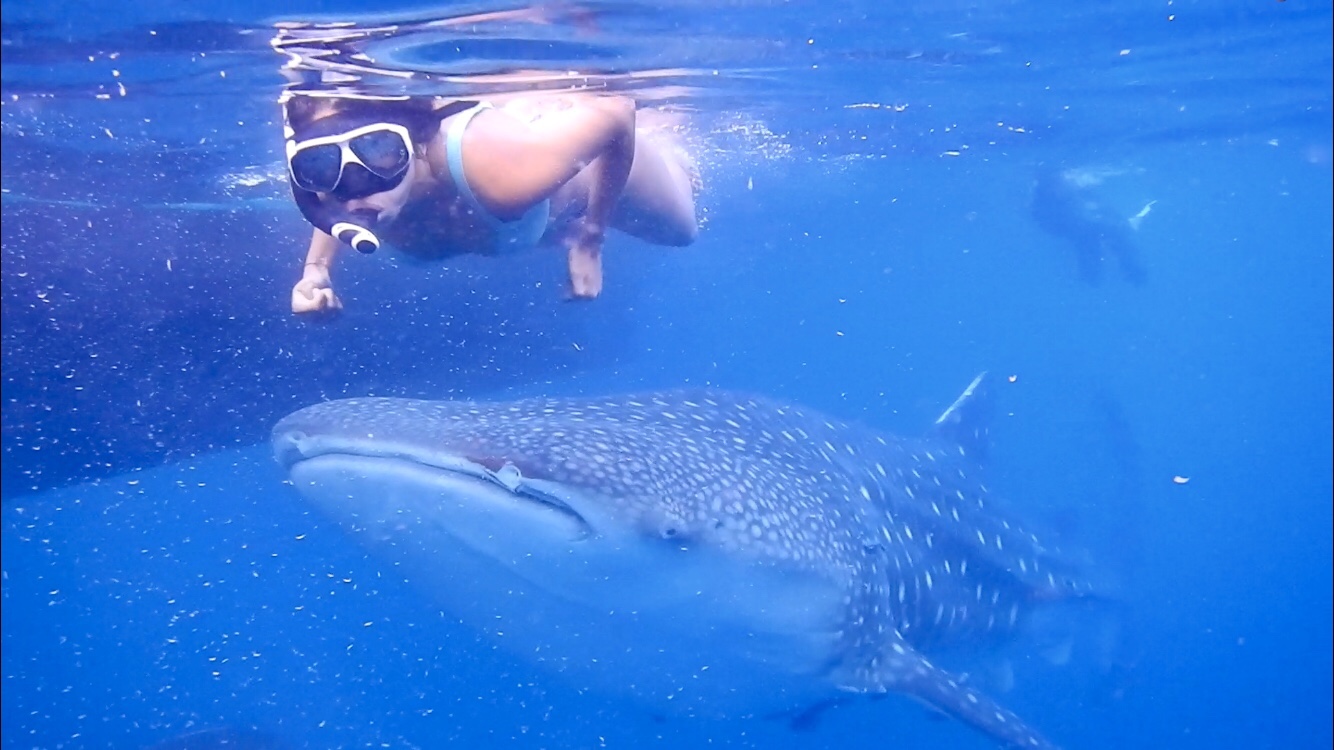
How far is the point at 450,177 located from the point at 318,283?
1031 millimetres

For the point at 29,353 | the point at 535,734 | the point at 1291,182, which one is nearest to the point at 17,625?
the point at 535,734

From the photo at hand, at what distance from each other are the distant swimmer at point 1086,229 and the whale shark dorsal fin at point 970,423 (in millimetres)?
14691

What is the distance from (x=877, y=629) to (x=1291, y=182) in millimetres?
36915

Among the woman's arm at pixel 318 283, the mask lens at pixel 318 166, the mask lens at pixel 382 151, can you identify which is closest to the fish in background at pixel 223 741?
the woman's arm at pixel 318 283

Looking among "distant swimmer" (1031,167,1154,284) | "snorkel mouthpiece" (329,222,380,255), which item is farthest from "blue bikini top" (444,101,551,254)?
"distant swimmer" (1031,167,1154,284)

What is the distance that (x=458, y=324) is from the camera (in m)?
12.1

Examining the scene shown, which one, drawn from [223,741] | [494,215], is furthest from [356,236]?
[223,741]

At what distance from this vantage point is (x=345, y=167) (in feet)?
15.7

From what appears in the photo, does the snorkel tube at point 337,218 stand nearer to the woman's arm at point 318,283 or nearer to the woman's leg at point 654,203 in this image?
the woman's arm at point 318,283

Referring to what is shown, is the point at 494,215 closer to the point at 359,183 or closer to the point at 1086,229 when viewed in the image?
the point at 359,183

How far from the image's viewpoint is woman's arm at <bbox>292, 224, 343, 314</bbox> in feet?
15.7

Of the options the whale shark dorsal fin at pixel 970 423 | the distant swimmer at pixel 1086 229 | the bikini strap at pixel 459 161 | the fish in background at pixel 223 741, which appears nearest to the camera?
the bikini strap at pixel 459 161

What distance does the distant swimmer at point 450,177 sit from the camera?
15.9ft

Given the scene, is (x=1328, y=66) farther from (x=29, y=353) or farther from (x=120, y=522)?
(x=120, y=522)
